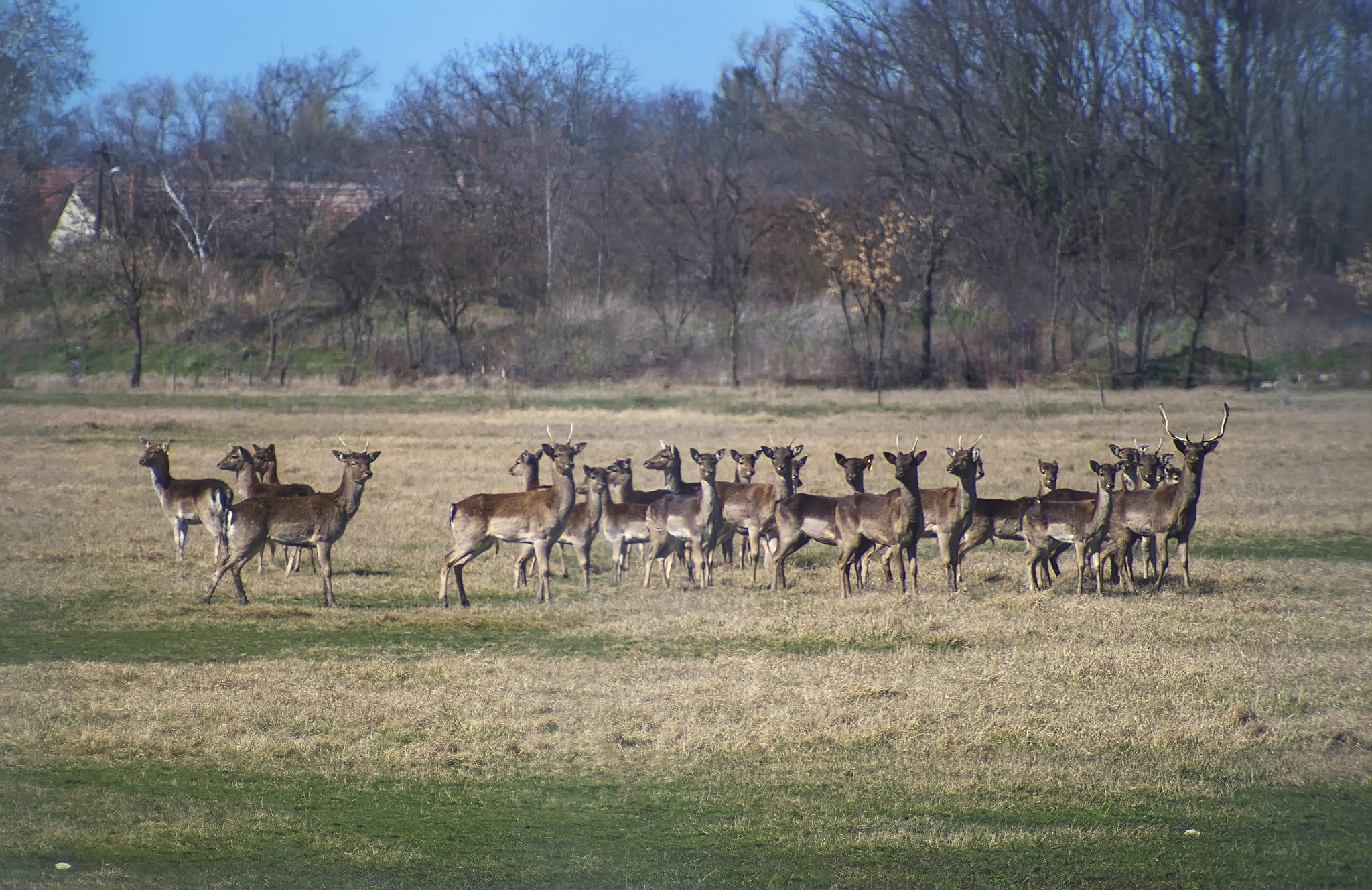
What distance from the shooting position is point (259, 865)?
666 centimetres

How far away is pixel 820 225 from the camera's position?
48.0 meters

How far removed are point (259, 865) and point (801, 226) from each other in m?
46.3

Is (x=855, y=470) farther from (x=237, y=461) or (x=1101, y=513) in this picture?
(x=237, y=461)

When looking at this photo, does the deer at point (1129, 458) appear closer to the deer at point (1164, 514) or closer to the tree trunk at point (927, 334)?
the deer at point (1164, 514)

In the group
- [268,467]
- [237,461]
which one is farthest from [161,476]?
[268,467]

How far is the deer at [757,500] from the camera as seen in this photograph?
15711mm

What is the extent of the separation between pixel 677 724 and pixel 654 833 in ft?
6.09

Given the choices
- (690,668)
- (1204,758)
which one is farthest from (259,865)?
(1204,758)

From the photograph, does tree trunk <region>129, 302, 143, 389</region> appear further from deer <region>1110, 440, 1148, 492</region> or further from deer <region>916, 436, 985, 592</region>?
deer <region>1110, 440, 1148, 492</region>

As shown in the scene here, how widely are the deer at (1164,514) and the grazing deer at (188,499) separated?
10.1 metres

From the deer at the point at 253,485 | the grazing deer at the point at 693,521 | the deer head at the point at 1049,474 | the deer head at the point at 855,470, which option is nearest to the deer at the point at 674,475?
the grazing deer at the point at 693,521

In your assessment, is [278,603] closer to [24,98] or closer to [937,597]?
[937,597]

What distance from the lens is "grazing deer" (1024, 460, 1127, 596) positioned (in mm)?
14102

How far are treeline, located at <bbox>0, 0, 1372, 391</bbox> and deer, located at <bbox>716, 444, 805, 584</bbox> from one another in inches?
964
